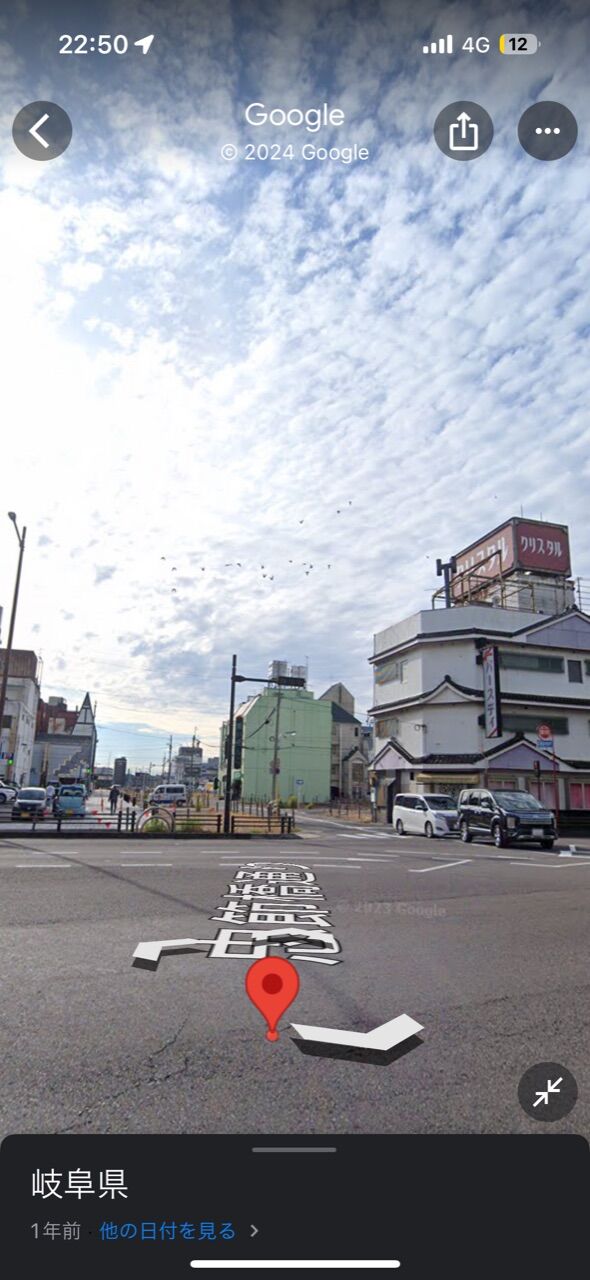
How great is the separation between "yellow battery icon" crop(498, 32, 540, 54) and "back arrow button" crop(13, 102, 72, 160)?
5.78ft

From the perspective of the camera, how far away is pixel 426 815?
26.4 meters

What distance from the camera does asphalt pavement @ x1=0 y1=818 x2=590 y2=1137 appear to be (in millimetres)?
2920

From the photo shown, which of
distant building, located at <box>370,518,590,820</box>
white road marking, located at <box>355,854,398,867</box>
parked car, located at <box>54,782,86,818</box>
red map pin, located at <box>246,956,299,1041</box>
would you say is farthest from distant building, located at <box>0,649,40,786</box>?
red map pin, located at <box>246,956,299,1041</box>

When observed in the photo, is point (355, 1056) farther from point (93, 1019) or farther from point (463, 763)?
point (463, 763)

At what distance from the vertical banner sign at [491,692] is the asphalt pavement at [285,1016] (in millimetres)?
23086

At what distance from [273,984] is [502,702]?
32389 millimetres

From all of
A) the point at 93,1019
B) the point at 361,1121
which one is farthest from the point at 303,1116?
the point at 93,1019

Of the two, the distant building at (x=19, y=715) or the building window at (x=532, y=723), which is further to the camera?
the distant building at (x=19, y=715)

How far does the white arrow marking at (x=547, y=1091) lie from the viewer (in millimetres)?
2561

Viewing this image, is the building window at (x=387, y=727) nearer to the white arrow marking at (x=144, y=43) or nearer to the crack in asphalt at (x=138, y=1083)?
the crack in asphalt at (x=138, y=1083)

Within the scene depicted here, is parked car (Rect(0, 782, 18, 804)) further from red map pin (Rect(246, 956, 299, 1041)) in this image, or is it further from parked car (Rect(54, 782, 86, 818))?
red map pin (Rect(246, 956, 299, 1041))

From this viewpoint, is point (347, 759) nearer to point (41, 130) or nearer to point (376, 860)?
point (376, 860)
